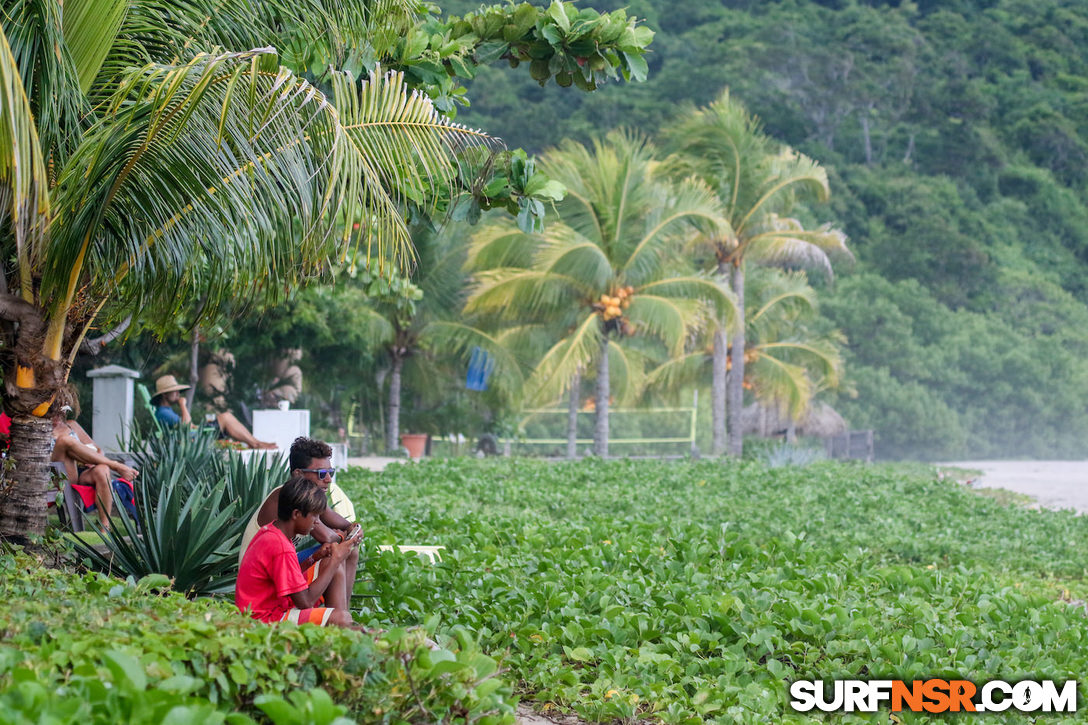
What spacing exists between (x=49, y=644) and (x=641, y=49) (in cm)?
504

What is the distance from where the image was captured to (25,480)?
224 inches

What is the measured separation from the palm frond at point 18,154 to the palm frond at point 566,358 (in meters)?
16.7

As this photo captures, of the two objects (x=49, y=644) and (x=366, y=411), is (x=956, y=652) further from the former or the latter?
(x=366, y=411)

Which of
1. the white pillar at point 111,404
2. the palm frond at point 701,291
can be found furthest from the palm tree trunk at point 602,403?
the white pillar at point 111,404

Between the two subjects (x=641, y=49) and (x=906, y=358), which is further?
(x=906, y=358)

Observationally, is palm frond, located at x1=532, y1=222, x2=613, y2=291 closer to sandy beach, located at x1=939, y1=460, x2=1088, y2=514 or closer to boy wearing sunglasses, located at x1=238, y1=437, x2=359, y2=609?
sandy beach, located at x1=939, y1=460, x2=1088, y2=514

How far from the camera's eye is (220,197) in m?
5.19

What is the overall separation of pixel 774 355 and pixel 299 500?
85.7 feet

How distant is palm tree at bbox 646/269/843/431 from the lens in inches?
1037

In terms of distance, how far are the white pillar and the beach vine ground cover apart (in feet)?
7.97

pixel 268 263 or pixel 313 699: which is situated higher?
pixel 268 263

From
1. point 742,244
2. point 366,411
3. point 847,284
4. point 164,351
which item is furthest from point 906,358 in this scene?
point 164,351

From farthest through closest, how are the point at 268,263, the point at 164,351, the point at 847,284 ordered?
the point at 847,284 → the point at 164,351 → the point at 268,263

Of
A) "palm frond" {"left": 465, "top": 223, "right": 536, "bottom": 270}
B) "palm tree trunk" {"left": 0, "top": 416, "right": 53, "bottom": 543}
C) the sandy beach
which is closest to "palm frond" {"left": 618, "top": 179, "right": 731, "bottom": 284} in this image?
"palm frond" {"left": 465, "top": 223, "right": 536, "bottom": 270}
